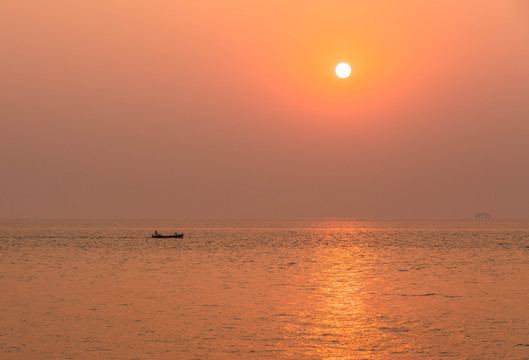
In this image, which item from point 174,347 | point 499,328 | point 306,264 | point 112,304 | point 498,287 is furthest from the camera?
point 306,264

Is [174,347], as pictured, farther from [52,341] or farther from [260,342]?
[52,341]

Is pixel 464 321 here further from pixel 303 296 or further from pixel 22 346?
pixel 22 346

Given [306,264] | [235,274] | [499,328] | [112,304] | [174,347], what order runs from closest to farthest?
1. [174,347]
2. [499,328]
3. [112,304]
4. [235,274]
5. [306,264]

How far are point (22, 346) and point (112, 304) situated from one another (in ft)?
39.7

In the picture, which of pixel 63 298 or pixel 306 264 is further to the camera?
pixel 306 264

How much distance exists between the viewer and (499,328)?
107 ft

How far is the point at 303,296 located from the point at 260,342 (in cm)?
1562

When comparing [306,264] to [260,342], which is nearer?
[260,342]

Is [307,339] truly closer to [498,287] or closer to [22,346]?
[22,346]

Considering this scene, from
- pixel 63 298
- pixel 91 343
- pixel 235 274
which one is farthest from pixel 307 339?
pixel 235 274

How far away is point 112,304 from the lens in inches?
1581

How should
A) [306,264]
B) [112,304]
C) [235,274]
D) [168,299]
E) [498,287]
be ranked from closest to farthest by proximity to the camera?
1. [112,304]
2. [168,299]
3. [498,287]
4. [235,274]
5. [306,264]

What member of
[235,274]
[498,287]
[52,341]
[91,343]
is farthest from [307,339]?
[235,274]

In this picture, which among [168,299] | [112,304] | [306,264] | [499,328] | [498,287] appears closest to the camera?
[499,328]
